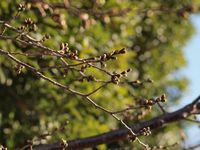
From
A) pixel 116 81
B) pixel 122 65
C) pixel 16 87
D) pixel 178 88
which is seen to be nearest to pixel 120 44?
pixel 122 65

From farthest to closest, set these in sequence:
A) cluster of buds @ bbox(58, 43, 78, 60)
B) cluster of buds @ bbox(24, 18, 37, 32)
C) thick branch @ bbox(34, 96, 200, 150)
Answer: thick branch @ bbox(34, 96, 200, 150) < cluster of buds @ bbox(24, 18, 37, 32) < cluster of buds @ bbox(58, 43, 78, 60)

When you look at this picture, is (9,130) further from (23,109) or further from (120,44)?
(120,44)

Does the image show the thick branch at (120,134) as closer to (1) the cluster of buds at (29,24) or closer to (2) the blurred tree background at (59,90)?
(1) the cluster of buds at (29,24)

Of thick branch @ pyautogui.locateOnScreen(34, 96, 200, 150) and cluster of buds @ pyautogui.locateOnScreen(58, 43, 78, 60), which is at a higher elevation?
cluster of buds @ pyautogui.locateOnScreen(58, 43, 78, 60)

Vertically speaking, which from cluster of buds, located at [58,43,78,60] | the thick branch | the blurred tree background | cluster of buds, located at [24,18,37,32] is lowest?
the thick branch

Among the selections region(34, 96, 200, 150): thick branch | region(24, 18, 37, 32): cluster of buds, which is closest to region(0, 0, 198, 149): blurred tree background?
region(34, 96, 200, 150): thick branch

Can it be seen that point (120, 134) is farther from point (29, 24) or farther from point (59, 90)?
point (59, 90)

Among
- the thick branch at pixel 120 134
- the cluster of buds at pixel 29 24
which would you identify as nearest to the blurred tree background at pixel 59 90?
the thick branch at pixel 120 134

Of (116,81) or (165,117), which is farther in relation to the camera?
(165,117)

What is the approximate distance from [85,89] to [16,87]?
61 cm

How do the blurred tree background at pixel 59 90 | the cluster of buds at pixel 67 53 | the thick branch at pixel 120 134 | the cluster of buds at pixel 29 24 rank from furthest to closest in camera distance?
the blurred tree background at pixel 59 90 < the thick branch at pixel 120 134 < the cluster of buds at pixel 29 24 < the cluster of buds at pixel 67 53

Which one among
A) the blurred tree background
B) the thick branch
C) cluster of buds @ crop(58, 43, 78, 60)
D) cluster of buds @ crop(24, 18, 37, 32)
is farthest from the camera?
the blurred tree background

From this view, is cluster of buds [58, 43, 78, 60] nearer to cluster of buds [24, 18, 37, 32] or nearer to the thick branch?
cluster of buds [24, 18, 37, 32]

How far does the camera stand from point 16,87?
4.44 metres
